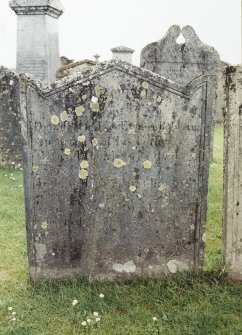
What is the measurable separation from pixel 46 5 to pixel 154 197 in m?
6.60

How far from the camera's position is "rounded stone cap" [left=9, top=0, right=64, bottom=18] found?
348 inches

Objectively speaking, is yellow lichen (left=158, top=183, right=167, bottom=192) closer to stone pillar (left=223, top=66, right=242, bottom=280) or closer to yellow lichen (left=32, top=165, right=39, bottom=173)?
stone pillar (left=223, top=66, right=242, bottom=280)

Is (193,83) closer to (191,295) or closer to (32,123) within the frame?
(32,123)

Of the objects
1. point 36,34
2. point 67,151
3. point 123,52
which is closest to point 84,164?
point 67,151

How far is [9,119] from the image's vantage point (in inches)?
322

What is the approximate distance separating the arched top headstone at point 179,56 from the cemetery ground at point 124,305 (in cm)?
442

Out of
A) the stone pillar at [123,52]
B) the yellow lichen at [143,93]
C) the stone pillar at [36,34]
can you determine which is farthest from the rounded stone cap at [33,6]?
the stone pillar at [123,52]

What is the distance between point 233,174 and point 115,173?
1.08 m

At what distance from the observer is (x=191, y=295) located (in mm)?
3609

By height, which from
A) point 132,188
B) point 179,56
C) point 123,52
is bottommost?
point 132,188

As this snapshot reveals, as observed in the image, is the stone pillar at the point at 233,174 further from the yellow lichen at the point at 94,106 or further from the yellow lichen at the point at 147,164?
the yellow lichen at the point at 94,106

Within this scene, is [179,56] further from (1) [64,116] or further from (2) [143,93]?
(1) [64,116]

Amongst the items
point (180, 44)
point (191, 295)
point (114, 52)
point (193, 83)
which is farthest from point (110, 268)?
point (114, 52)

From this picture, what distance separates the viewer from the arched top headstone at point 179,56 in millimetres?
7582
